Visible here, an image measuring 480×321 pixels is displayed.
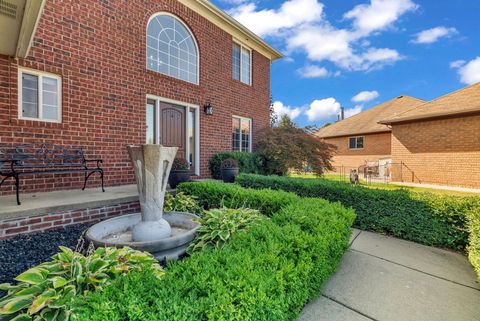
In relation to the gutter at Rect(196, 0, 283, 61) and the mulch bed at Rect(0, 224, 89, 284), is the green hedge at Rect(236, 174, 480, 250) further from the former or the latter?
the gutter at Rect(196, 0, 283, 61)

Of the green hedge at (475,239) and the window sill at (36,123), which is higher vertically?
the window sill at (36,123)

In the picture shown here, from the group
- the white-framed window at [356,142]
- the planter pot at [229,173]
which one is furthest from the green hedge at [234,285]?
the white-framed window at [356,142]

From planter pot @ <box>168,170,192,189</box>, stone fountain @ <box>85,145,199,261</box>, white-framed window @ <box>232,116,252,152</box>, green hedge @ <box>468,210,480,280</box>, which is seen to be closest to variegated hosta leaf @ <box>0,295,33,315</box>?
stone fountain @ <box>85,145,199,261</box>

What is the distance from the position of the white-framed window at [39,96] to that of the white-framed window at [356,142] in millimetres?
18710

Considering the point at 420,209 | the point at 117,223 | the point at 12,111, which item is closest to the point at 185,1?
the point at 12,111

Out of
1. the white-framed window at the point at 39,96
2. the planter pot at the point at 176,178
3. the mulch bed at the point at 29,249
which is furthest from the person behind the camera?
the planter pot at the point at 176,178

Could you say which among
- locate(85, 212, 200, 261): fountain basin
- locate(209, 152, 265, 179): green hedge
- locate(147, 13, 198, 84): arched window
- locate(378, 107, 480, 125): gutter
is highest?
locate(147, 13, 198, 84): arched window

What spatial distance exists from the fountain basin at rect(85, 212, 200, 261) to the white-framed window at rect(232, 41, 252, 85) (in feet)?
24.2

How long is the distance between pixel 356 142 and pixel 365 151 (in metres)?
1.15

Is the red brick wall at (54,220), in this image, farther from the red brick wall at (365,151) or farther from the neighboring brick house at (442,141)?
the red brick wall at (365,151)

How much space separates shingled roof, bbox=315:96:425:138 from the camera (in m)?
16.6

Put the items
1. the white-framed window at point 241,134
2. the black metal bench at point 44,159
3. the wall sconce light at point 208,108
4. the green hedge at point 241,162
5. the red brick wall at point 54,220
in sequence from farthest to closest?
the white-framed window at point 241,134 < the green hedge at point 241,162 < the wall sconce light at point 208,108 < the black metal bench at point 44,159 < the red brick wall at point 54,220

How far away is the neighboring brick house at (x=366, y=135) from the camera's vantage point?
1636 centimetres

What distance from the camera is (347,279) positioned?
2.62 m
